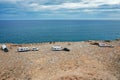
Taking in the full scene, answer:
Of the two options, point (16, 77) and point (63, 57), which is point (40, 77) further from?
point (63, 57)

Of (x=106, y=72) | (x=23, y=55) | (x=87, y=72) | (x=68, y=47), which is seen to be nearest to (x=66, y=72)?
(x=87, y=72)

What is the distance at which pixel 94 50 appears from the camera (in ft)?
246

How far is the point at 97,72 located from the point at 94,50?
54.9 ft

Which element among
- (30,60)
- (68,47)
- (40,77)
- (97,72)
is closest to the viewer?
(40,77)

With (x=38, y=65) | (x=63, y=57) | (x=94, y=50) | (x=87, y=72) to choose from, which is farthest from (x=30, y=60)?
(x=94, y=50)

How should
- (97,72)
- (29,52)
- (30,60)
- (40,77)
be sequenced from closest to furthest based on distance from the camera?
(40,77) → (97,72) → (30,60) → (29,52)

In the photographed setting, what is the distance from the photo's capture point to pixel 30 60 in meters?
64.4

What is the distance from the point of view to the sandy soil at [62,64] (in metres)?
56.2

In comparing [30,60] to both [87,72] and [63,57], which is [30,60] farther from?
[87,72]

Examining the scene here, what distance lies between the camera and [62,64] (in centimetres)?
6206

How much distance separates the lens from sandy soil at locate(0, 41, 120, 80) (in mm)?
56219

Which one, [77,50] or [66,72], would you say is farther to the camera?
[77,50]

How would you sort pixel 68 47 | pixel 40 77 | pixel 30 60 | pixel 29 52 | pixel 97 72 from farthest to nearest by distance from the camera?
pixel 68 47
pixel 29 52
pixel 30 60
pixel 97 72
pixel 40 77

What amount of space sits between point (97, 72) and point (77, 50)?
52.9ft
